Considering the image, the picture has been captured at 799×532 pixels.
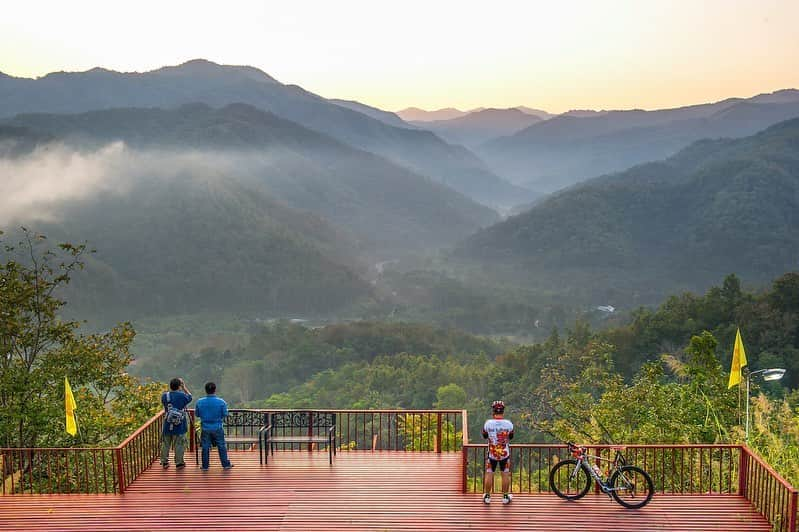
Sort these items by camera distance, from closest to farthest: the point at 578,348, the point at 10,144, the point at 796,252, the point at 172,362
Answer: the point at 578,348, the point at 172,362, the point at 796,252, the point at 10,144

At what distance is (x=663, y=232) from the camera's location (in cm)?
16888

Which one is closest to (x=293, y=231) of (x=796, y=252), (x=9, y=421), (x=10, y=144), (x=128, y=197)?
(x=128, y=197)

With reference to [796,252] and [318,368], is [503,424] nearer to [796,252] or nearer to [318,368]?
[318,368]

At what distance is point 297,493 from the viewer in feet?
35.4

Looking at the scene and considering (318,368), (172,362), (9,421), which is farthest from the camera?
(172,362)

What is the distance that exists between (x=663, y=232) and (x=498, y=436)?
170734mm

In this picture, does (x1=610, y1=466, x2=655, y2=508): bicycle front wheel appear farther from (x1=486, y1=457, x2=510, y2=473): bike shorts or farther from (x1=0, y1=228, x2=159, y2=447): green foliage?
(x1=0, y1=228, x2=159, y2=447): green foliage

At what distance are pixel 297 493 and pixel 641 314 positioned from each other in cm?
5958

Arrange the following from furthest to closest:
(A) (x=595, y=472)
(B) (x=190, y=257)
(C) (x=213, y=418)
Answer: (B) (x=190, y=257), (C) (x=213, y=418), (A) (x=595, y=472)

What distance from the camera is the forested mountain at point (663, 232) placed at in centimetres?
14362

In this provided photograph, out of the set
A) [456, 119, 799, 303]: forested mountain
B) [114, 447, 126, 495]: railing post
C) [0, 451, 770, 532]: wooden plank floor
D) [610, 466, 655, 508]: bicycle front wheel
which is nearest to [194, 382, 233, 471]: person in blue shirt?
[0, 451, 770, 532]: wooden plank floor

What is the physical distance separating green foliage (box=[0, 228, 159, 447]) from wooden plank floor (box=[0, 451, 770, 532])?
5140mm

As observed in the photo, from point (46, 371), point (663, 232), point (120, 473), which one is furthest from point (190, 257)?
point (120, 473)

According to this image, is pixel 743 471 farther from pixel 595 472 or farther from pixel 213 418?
pixel 213 418
